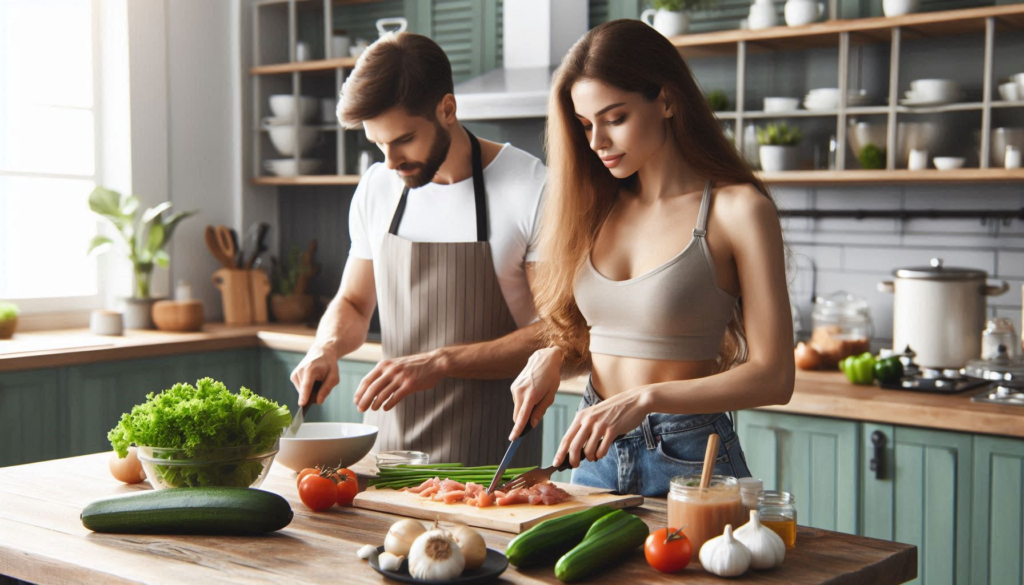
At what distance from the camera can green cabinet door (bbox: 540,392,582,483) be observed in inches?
139

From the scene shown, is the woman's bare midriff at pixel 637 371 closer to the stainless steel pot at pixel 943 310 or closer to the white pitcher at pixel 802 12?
the stainless steel pot at pixel 943 310

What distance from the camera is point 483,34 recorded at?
14.8 ft

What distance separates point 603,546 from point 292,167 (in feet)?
12.4

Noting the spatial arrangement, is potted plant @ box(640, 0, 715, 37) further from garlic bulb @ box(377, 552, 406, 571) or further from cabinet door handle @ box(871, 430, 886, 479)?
garlic bulb @ box(377, 552, 406, 571)

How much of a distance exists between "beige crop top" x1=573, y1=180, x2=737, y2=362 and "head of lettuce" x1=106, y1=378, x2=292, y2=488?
0.62 metres

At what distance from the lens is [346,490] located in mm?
1739

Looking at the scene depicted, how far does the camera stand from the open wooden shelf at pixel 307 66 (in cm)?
461

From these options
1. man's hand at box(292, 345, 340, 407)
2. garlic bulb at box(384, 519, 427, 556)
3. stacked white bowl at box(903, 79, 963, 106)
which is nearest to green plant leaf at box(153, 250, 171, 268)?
man's hand at box(292, 345, 340, 407)

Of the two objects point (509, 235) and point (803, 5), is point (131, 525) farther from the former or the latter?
point (803, 5)

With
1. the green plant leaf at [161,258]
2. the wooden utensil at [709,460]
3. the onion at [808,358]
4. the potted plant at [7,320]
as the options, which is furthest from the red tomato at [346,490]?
the green plant leaf at [161,258]

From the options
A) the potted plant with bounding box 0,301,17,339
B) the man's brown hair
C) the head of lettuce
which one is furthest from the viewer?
the potted plant with bounding box 0,301,17,339

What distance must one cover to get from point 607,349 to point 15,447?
8.37ft

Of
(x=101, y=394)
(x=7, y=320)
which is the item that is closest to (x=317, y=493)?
(x=101, y=394)

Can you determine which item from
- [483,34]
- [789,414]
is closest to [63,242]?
[483,34]
